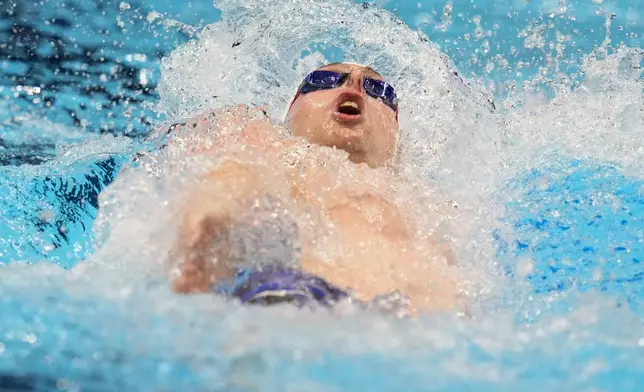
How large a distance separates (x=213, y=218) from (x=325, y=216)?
0.36 metres

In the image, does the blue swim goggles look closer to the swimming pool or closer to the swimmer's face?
the swimmer's face

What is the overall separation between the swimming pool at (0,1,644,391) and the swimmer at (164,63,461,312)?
0.37 ft

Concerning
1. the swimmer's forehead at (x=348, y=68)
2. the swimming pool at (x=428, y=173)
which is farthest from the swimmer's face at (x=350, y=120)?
the swimming pool at (x=428, y=173)

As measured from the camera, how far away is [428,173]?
2910mm

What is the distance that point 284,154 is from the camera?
6.26 ft

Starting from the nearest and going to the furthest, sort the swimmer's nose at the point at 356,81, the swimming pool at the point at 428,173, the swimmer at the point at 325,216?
1. the swimming pool at the point at 428,173
2. the swimmer at the point at 325,216
3. the swimmer's nose at the point at 356,81

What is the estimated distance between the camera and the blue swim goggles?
2.40 metres

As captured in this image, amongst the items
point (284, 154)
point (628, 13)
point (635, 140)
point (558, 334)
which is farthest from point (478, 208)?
point (628, 13)

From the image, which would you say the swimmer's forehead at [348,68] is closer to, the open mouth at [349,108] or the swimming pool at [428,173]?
the open mouth at [349,108]

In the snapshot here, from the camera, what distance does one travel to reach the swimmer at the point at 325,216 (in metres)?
1.44

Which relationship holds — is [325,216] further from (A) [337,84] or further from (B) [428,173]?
(B) [428,173]

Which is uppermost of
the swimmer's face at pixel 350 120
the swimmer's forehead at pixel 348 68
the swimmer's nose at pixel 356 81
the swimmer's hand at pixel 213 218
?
the swimmer's forehead at pixel 348 68

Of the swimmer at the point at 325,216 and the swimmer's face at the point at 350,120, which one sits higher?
the swimmer's face at the point at 350,120

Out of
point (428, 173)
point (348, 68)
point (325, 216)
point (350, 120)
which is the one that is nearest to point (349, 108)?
point (350, 120)
